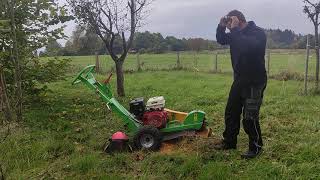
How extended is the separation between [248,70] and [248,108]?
1.73 feet

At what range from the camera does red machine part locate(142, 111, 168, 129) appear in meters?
7.26

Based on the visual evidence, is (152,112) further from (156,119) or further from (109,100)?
(109,100)

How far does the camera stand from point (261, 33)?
6414 millimetres

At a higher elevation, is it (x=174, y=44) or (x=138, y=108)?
(x=174, y=44)

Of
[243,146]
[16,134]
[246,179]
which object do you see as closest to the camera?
[246,179]

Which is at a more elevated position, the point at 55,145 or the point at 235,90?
the point at 235,90

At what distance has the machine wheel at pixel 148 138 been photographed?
7031mm

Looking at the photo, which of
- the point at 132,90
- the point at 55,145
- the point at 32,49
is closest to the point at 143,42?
the point at 132,90

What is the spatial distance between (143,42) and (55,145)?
124ft

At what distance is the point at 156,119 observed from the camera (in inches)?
287

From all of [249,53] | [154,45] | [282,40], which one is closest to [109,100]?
[249,53]

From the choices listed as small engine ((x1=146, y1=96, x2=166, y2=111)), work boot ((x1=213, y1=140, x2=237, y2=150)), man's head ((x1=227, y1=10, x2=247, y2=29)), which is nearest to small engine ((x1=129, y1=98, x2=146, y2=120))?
small engine ((x1=146, y1=96, x2=166, y2=111))

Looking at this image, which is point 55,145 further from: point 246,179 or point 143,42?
point 143,42

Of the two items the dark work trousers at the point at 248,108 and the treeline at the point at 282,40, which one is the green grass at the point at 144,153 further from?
the treeline at the point at 282,40
